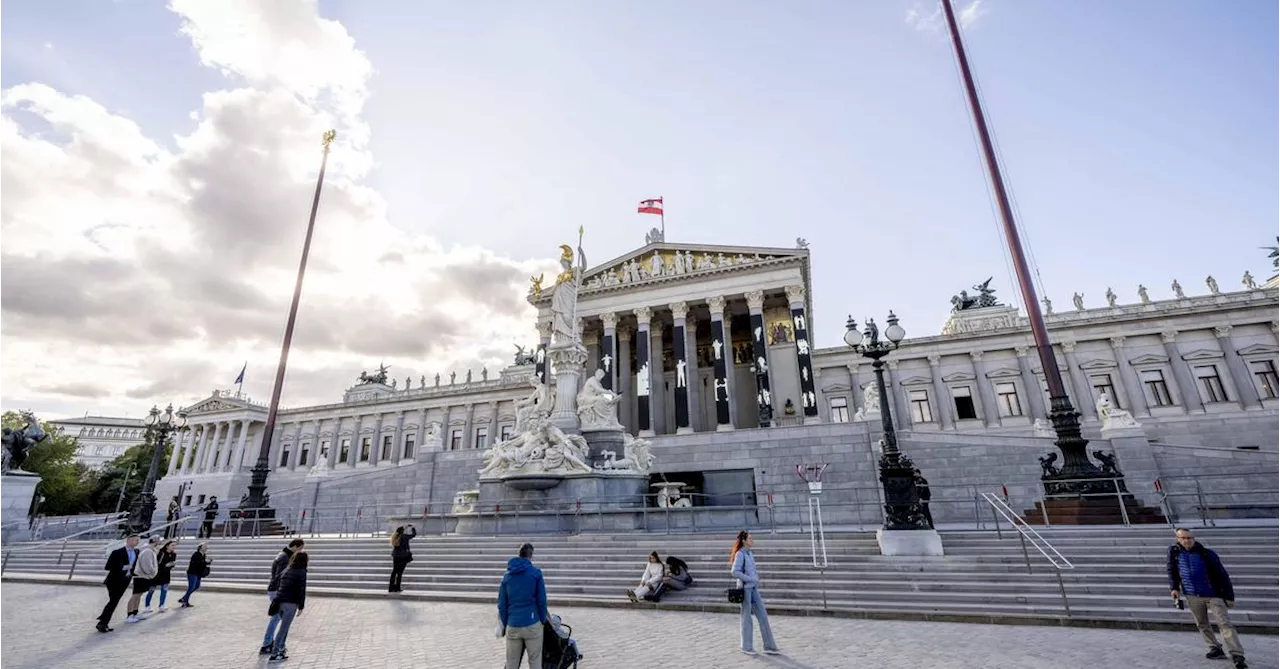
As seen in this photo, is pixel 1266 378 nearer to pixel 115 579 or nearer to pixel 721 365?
pixel 721 365

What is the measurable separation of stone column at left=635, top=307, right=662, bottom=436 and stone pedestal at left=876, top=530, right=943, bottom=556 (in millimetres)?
23542

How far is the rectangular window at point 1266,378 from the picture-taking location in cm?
3450

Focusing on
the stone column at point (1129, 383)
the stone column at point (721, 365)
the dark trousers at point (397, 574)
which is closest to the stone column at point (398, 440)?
the stone column at point (721, 365)

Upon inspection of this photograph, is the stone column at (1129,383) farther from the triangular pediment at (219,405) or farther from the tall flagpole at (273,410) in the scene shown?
the triangular pediment at (219,405)

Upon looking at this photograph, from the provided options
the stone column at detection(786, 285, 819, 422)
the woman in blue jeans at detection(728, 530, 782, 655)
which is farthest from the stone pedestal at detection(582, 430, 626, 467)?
the stone column at detection(786, 285, 819, 422)

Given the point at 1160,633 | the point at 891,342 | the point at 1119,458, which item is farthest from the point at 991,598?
the point at 1119,458

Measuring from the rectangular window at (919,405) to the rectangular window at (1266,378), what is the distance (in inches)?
754

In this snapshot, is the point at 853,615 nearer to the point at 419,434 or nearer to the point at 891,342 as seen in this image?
the point at 891,342

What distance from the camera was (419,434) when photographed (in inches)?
2183

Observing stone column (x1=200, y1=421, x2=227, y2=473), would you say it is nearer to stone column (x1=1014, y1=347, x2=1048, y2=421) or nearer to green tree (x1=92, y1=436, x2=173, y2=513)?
green tree (x1=92, y1=436, x2=173, y2=513)

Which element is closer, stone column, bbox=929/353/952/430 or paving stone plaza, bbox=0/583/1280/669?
paving stone plaza, bbox=0/583/1280/669

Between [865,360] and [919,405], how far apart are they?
17.1 ft

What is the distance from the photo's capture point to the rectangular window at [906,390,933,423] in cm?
4125

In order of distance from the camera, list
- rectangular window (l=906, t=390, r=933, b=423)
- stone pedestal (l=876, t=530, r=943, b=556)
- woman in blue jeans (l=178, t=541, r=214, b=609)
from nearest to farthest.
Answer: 1. stone pedestal (l=876, t=530, r=943, b=556)
2. woman in blue jeans (l=178, t=541, r=214, b=609)
3. rectangular window (l=906, t=390, r=933, b=423)
